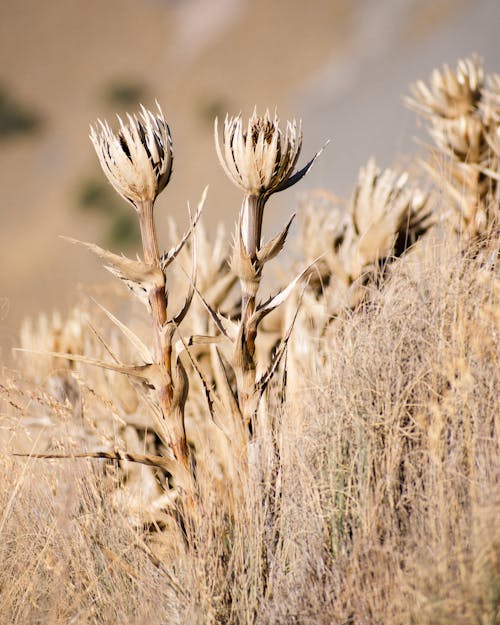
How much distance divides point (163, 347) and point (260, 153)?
1.11ft

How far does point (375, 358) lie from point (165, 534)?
18.4 inches

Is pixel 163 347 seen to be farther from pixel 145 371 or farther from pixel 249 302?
pixel 249 302

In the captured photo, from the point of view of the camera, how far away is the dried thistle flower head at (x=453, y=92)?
6.28ft

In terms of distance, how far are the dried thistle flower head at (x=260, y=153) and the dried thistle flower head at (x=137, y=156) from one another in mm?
97

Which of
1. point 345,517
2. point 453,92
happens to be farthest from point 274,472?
point 453,92

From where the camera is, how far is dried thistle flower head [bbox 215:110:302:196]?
110 centimetres

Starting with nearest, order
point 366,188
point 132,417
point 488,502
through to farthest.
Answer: point 488,502 → point 132,417 → point 366,188

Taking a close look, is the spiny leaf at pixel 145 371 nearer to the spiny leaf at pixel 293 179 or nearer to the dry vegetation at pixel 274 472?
the dry vegetation at pixel 274 472

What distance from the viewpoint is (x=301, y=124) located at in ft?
3.79

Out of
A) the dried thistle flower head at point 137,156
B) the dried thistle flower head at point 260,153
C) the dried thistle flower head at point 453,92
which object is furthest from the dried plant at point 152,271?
the dried thistle flower head at point 453,92

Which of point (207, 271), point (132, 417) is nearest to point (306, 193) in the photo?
point (207, 271)

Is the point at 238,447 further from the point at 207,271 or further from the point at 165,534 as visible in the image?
the point at 207,271

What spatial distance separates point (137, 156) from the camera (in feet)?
3.46

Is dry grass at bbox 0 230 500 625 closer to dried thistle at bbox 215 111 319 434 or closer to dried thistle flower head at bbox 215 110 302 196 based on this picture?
dried thistle at bbox 215 111 319 434
